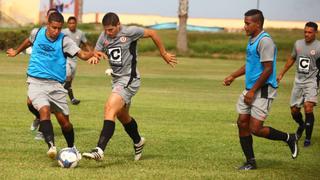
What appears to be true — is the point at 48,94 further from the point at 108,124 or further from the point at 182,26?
the point at 182,26

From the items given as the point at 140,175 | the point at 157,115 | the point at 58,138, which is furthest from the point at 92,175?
the point at 157,115

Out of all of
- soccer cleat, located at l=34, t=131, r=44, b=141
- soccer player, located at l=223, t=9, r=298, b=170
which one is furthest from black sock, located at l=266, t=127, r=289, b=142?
soccer cleat, located at l=34, t=131, r=44, b=141

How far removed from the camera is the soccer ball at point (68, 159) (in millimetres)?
10562

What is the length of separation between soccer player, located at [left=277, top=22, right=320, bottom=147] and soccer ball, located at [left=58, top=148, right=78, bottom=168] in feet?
16.0

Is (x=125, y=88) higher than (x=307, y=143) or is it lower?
higher

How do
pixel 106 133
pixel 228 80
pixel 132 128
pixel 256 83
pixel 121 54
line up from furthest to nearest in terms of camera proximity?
pixel 132 128 → pixel 228 80 → pixel 121 54 → pixel 106 133 → pixel 256 83

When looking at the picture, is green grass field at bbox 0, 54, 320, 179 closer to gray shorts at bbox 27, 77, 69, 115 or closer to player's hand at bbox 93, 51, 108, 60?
gray shorts at bbox 27, 77, 69, 115

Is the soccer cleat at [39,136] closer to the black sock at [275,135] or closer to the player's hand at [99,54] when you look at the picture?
the player's hand at [99,54]

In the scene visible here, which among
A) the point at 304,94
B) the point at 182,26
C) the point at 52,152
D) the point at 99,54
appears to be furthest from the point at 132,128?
the point at 182,26

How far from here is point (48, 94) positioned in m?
11.2

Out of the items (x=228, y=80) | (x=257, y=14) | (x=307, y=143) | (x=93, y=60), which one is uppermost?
(x=257, y=14)

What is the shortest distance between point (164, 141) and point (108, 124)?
9.82ft

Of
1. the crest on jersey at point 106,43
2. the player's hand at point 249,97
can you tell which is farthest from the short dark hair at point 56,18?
the player's hand at point 249,97

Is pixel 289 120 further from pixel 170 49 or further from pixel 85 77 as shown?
pixel 170 49
